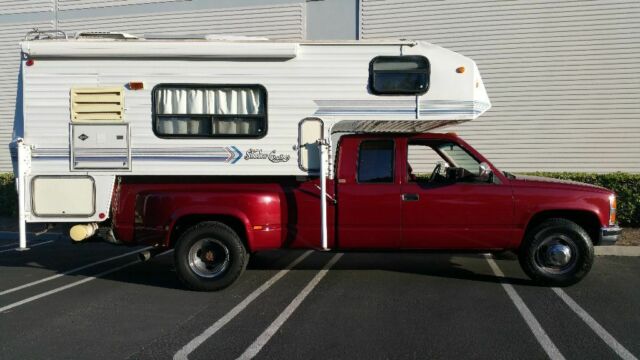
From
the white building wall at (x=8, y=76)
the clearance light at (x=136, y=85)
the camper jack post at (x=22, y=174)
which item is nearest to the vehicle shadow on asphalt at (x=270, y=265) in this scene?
the camper jack post at (x=22, y=174)

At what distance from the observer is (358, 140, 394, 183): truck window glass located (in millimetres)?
6496

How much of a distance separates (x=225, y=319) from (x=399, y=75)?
3.46 m

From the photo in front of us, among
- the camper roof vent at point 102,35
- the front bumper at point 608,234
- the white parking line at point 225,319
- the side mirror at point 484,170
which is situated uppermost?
the camper roof vent at point 102,35

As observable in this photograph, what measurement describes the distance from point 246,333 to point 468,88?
385 centimetres

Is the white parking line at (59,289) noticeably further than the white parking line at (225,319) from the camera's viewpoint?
Yes

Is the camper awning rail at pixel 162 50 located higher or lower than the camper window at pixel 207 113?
higher

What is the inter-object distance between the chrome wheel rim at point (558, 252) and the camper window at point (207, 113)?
12.2ft

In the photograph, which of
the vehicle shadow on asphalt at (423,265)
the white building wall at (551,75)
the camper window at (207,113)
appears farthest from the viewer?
the white building wall at (551,75)

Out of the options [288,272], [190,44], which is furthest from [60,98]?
[288,272]

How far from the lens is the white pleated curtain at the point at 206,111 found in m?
6.44

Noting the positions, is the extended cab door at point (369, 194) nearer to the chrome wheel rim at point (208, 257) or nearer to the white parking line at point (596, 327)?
the chrome wheel rim at point (208, 257)

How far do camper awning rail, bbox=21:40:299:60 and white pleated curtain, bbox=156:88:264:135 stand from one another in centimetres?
43

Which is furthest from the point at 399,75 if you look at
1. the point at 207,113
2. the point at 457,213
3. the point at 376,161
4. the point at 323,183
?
the point at 207,113

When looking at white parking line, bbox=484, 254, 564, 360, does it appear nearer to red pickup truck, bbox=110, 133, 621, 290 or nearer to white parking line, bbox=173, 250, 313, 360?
red pickup truck, bbox=110, 133, 621, 290
